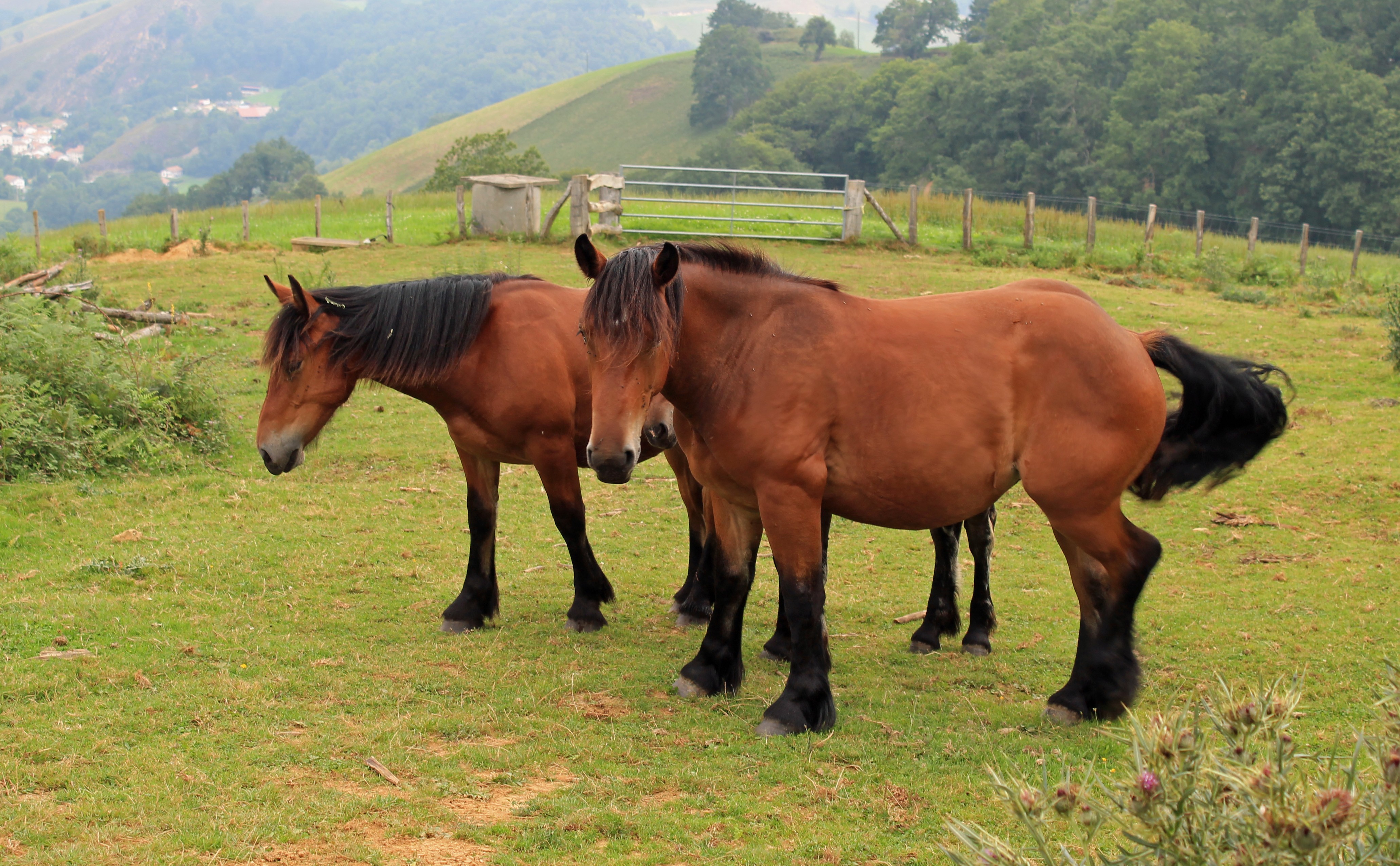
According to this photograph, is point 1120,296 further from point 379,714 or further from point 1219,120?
point 1219,120

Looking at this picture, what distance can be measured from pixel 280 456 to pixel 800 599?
314 cm

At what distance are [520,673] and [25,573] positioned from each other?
3.67 m

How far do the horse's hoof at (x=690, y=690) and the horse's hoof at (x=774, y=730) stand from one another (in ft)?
1.85

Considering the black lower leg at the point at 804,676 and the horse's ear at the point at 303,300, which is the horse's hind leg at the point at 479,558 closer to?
the horse's ear at the point at 303,300

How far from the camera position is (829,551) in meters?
8.38

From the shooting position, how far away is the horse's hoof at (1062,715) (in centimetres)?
496

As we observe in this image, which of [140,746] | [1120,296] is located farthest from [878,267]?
[140,746]

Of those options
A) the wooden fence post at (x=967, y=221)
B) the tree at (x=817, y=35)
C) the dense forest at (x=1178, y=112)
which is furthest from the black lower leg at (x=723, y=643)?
the tree at (x=817, y=35)

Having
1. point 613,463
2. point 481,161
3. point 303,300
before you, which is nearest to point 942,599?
point 613,463

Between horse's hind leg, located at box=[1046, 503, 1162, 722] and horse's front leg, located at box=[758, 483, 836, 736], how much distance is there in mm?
1124

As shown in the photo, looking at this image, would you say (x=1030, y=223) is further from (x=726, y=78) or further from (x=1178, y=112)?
(x=726, y=78)

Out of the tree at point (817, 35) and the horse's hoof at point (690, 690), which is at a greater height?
the tree at point (817, 35)

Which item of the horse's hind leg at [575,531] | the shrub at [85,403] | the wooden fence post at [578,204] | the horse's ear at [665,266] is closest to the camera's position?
the horse's ear at [665,266]

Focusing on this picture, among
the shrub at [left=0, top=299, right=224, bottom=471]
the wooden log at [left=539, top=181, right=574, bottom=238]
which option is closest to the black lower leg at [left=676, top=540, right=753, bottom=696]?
the shrub at [left=0, top=299, right=224, bottom=471]
